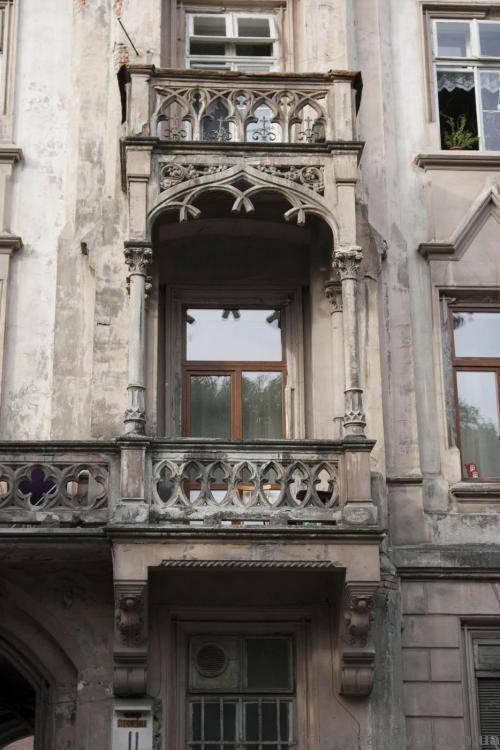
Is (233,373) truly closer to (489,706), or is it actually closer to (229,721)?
(229,721)

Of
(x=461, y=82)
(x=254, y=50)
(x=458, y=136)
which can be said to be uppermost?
(x=254, y=50)

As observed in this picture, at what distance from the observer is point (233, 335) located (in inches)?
643

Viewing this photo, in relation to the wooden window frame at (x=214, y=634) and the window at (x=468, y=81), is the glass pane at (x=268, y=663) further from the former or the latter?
the window at (x=468, y=81)

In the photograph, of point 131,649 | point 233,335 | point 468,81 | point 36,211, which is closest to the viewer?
point 131,649

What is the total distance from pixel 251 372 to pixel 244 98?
3.20m

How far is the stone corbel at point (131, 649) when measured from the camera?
1382 centimetres

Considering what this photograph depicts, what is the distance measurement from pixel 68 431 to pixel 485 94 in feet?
22.7

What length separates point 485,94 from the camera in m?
17.5

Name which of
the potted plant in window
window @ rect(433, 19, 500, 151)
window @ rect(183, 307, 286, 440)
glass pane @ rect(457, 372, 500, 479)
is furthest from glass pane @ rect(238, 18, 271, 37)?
glass pane @ rect(457, 372, 500, 479)

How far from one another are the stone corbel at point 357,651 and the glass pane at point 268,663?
0.83m

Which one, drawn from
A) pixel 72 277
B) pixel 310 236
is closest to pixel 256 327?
pixel 310 236

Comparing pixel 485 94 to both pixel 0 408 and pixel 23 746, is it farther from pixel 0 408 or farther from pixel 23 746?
pixel 23 746

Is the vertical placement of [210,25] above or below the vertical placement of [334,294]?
above

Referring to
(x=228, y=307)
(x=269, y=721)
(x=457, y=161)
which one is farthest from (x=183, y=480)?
Result: (x=457, y=161)
